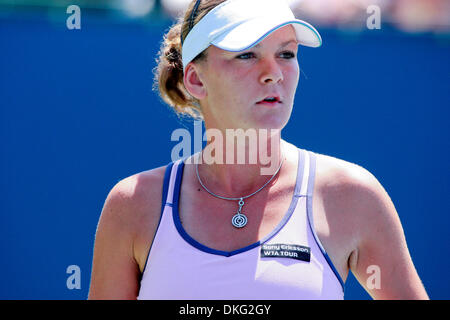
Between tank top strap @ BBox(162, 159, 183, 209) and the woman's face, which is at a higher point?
the woman's face

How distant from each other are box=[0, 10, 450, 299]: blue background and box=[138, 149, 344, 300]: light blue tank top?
140 cm

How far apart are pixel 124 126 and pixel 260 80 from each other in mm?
1518

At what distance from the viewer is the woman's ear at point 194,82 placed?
1.73 metres

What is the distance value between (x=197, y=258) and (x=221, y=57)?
21.7 inches

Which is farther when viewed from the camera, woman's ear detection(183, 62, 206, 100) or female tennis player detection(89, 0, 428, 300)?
woman's ear detection(183, 62, 206, 100)

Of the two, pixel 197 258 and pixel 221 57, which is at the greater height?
pixel 221 57

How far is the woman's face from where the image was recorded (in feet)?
5.11

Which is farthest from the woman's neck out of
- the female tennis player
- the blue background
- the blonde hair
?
the blue background

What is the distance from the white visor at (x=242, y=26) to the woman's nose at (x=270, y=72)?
8cm

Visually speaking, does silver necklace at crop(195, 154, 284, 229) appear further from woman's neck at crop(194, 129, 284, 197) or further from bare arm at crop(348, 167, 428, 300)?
bare arm at crop(348, 167, 428, 300)

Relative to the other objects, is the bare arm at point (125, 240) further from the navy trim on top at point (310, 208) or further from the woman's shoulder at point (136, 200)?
the navy trim on top at point (310, 208)
